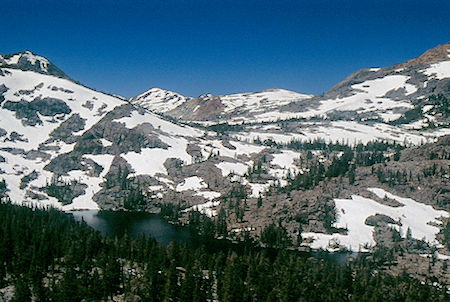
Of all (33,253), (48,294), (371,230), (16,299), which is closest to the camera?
(16,299)

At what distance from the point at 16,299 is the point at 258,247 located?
11170 centimetres

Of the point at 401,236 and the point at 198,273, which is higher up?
the point at 401,236

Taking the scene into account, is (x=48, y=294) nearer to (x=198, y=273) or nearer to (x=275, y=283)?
(x=198, y=273)

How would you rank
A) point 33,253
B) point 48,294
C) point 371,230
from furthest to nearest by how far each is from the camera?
point 371,230 → point 33,253 → point 48,294

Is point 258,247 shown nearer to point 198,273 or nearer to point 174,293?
point 198,273

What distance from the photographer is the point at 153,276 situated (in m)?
109

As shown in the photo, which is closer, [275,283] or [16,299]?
[16,299]

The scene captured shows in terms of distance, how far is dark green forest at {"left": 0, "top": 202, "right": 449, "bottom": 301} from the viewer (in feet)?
337

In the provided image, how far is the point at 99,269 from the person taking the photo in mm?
119125

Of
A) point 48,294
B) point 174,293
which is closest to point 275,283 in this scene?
point 174,293

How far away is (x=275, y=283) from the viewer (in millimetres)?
120562

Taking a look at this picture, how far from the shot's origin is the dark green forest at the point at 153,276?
102750 millimetres

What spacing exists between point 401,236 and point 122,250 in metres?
129

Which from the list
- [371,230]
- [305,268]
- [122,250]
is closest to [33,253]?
[122,250]
